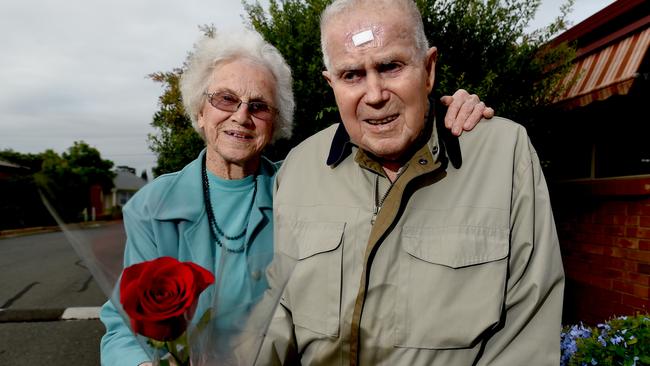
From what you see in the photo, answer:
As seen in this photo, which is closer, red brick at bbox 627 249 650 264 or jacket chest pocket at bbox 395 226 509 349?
jacket chest pocket at bbox 395 226 509 349

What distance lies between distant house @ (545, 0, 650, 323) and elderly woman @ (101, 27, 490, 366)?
3082mm

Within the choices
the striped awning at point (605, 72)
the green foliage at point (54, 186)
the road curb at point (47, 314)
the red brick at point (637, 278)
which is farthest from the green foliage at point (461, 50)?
the road curb at point (47, 314)

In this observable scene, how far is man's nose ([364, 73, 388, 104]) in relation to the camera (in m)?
1.77

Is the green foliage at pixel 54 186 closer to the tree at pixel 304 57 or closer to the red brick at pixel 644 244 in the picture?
the tree at pixel 304 57

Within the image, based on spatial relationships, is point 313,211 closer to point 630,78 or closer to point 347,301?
point 347,301

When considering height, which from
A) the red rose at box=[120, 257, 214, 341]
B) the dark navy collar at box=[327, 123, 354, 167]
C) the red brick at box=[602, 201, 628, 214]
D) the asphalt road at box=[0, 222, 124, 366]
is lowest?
the asphalt road at box=[0, 222, 124, 366]

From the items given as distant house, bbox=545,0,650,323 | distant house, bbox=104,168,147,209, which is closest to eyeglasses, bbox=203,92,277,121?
distant house, bbox=104,168,147,209

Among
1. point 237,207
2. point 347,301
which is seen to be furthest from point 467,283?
point 237,207

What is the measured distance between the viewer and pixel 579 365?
2.77m

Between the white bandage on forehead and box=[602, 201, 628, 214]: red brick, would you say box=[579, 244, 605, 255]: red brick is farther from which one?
the white bandage on forehead

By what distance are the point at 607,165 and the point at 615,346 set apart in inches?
133

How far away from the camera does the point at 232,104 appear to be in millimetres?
2139

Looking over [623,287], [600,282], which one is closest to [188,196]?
[623,287]

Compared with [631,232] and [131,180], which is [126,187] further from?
[631,232]
